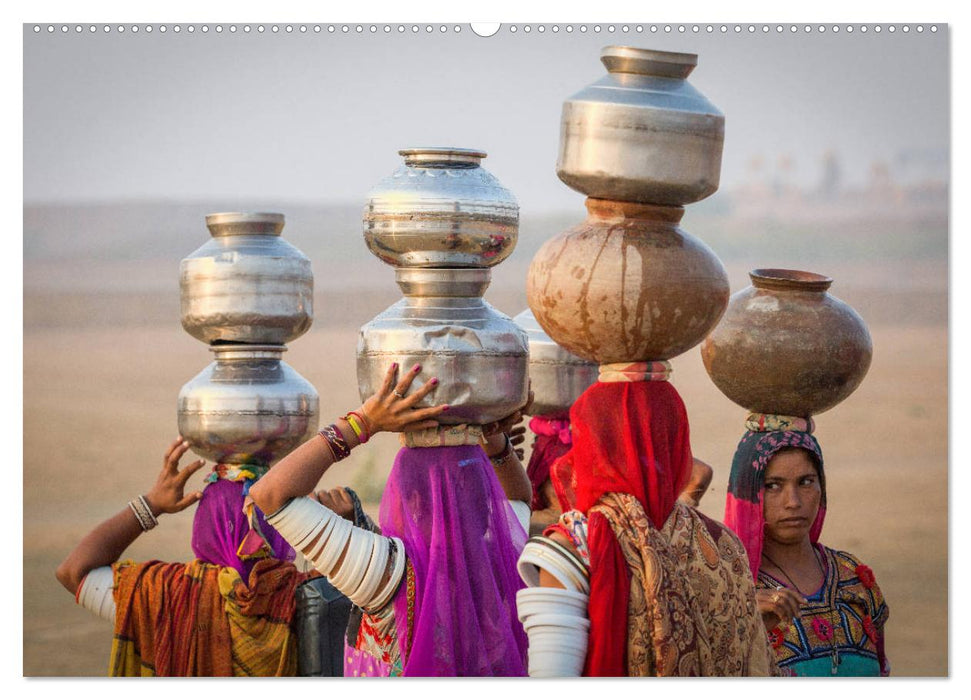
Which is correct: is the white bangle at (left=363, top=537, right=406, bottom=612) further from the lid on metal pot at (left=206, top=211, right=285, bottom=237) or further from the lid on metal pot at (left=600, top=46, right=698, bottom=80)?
the lid on metal pot at (left=206, top=211, right=285, bottom=237)

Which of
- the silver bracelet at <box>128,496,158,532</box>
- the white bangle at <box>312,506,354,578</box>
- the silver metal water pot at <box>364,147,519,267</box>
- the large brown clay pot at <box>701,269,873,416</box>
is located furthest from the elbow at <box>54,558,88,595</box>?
the large brown clay pot at <box>701,269,873,416</box>

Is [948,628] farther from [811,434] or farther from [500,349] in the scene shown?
[500,349]

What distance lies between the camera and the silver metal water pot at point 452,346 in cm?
494

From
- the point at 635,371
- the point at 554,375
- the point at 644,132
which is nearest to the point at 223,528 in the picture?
the point at 554,375

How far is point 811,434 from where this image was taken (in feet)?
18.9

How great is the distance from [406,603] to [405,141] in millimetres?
1785

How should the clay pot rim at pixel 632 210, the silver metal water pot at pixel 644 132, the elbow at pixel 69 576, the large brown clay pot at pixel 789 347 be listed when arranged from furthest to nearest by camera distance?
the elbow at pixel 69 576 → the large brown clay pot at pixel 789 347 → the clay pot rim at pixel 632 210 → the silver metal water pot at pixel 644 132

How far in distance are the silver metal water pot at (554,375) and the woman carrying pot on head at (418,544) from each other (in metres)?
1.07

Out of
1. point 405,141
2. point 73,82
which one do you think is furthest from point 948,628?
point 73,82

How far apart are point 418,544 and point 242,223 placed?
1.70 metres

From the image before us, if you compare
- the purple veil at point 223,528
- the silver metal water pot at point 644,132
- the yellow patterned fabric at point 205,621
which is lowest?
the yellow patterned fabric at point 205,621

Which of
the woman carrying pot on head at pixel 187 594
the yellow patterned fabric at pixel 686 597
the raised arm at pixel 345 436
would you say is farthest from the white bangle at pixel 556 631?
the woman carrying pot on head at pixel 187 594

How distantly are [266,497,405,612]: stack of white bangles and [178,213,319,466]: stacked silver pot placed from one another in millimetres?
1362

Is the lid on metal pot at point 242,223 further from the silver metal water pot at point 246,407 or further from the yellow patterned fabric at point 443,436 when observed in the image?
the yellow patterned fabric at point 443,436
